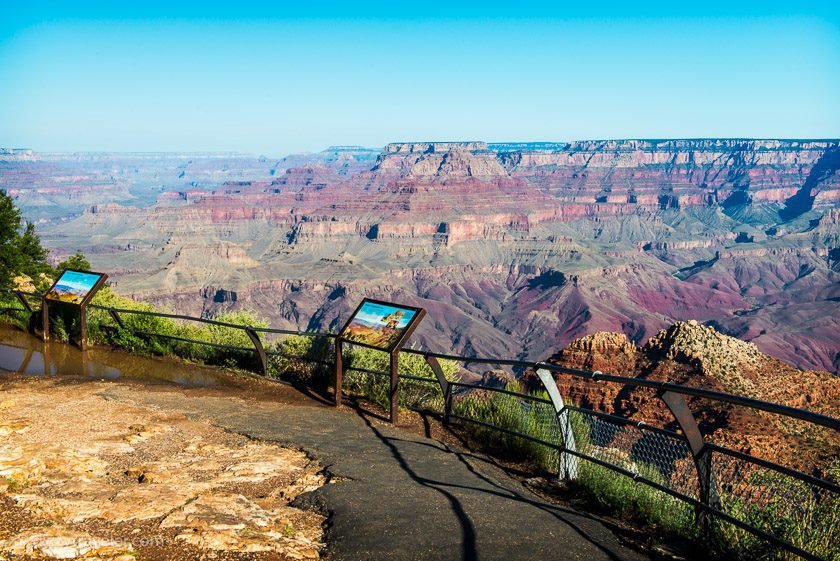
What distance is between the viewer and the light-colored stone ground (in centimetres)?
500

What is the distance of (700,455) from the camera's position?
5691mm

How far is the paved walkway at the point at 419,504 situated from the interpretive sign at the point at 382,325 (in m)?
1.18

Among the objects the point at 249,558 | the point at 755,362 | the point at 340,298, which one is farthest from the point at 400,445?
the point at 340,298

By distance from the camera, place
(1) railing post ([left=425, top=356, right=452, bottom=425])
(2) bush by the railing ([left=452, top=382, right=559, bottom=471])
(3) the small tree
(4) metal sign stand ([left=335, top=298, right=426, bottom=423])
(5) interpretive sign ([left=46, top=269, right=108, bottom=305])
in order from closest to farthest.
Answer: (2) bush by the railing ([left=452, top=382, right=559, bottom=471]) < (4) metal sign stand ([left=335, top=298, right=426, bottom=423]) < (1) railing post ([left=425, top=356, right=452, bottom=425]) < (5) interpretive sign ([left=46, top=269, right=108, bottom=305]) < (3) the small tree

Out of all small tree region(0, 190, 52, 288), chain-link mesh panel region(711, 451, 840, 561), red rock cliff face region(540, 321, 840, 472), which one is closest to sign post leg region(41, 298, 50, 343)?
small tree region(0, 190, 52, 288)

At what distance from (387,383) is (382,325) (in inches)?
73.7

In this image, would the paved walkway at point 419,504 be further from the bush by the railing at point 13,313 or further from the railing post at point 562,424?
the bush by the railing at point 13,313

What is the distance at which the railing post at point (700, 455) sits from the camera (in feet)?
18.6

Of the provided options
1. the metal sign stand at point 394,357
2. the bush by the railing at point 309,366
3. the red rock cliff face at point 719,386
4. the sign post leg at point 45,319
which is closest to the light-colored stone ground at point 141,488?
the metal sign stand at point 394,357

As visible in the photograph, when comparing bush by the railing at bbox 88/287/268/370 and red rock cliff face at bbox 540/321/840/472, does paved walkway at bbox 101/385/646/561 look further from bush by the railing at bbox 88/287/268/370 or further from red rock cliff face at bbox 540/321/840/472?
red rock cliff face at bbox 540/321/840/472

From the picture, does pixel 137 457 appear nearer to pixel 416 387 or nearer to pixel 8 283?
pixel 416 387

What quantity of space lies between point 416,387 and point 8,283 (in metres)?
14.1

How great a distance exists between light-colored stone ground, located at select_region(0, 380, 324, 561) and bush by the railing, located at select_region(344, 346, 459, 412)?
3.07 m

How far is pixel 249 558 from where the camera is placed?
16.1 feet
